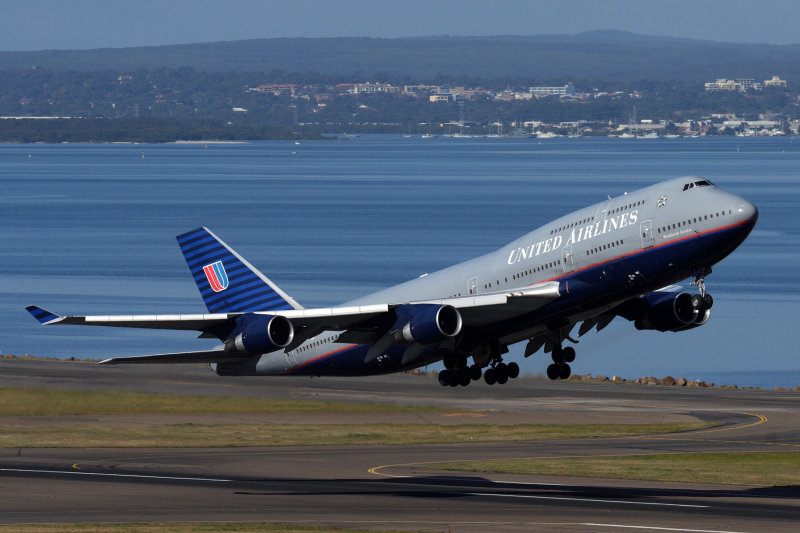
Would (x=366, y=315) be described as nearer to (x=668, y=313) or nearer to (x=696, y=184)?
(x=668, y=313)

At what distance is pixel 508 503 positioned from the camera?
71.4 meters

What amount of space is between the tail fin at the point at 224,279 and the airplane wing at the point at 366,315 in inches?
509

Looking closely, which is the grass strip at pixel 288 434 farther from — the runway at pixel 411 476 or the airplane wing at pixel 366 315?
the airplane wing at pixel 366 315

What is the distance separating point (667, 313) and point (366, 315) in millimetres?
14713

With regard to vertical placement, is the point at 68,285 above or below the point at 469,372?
above

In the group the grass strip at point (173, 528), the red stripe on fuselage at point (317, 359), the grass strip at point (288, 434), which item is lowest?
the grass strip at point (173, 528)

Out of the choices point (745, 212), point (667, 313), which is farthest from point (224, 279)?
point (745, 212)

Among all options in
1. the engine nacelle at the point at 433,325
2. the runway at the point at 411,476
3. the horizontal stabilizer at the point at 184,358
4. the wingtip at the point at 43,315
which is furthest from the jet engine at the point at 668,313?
the wingtip at the point at 43,315

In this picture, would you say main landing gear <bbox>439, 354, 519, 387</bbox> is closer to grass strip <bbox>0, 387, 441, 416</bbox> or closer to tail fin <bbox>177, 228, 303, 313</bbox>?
tail fin <bbox>177, 228, 303, 313</bbox>

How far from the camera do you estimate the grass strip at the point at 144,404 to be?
342ft

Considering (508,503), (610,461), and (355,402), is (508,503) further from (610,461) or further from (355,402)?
(355,402)

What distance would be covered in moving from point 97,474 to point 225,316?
27474mm

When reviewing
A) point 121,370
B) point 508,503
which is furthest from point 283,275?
point 508,503

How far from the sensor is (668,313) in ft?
209
